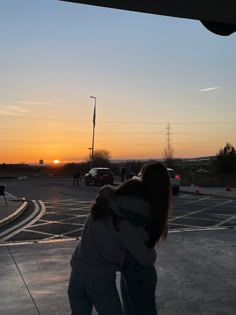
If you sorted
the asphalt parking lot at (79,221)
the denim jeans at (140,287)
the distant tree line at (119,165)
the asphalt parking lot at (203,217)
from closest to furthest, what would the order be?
the denim jeans at (140,287), the asphalt parking lot at (79,221), the asphalt parking lot at (203,217), the distant tree line at (119,165)

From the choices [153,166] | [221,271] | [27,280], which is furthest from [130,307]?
[221,271]

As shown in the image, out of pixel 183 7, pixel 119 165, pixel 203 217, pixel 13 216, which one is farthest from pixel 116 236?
pixel 119 165

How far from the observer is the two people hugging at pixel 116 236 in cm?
300

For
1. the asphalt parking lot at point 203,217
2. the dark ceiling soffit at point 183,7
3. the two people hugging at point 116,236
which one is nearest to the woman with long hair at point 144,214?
the two people hugging at point 116,236

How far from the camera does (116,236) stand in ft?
9.81

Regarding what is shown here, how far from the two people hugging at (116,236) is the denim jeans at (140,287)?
38 millimetres

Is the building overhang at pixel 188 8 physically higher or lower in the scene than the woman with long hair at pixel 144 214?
higher

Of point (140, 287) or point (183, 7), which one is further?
point (183, 7)

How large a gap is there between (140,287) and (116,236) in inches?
19.4

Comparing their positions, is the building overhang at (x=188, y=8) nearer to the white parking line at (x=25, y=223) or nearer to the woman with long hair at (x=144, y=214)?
the woman with long hair at (x=144, y=214)

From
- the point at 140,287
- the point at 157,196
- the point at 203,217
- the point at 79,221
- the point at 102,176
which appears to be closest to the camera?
the point at 157,196

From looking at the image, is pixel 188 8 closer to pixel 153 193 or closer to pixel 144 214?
pixel 153 193

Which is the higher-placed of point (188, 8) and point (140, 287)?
point (188, 8)

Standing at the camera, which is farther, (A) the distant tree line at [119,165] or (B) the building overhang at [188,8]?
(A) the distant tree line at [119,165]
